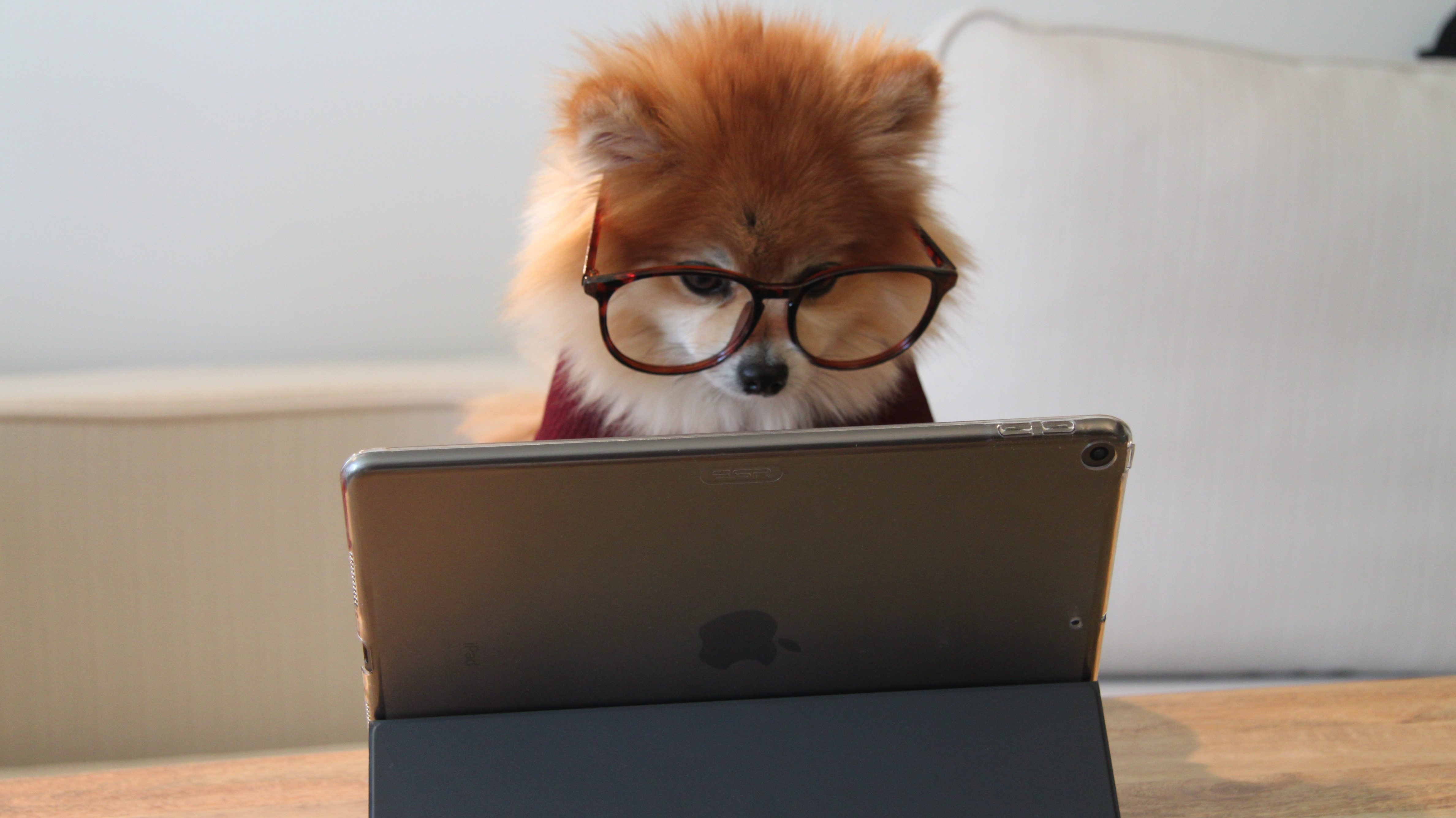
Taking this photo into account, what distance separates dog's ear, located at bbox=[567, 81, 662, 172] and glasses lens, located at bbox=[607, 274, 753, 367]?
0.40ft

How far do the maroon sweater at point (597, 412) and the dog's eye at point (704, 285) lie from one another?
0.63ft

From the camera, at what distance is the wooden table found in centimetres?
81

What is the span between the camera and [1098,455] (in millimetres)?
658

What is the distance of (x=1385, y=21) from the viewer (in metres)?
1.99

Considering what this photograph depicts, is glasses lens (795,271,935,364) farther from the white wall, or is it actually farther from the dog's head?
the white wall

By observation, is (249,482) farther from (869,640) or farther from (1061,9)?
(1061,9)

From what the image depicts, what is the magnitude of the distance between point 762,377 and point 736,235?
0.14 meters

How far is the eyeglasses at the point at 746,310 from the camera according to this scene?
889 mm

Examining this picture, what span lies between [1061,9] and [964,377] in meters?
0.87

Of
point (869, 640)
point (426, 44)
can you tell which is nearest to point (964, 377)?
point (869, 640)

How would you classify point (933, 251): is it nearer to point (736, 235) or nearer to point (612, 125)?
point (736, 235)

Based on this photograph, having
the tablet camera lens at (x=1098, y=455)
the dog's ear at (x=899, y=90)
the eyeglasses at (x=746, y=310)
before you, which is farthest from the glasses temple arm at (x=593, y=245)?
the tablet camera lens at (x=1098, y=455)

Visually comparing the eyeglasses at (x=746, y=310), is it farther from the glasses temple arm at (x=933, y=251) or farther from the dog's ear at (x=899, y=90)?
the dog's ear at (x=899, y=90)

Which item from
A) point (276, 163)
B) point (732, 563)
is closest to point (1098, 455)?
point (732, 563)
